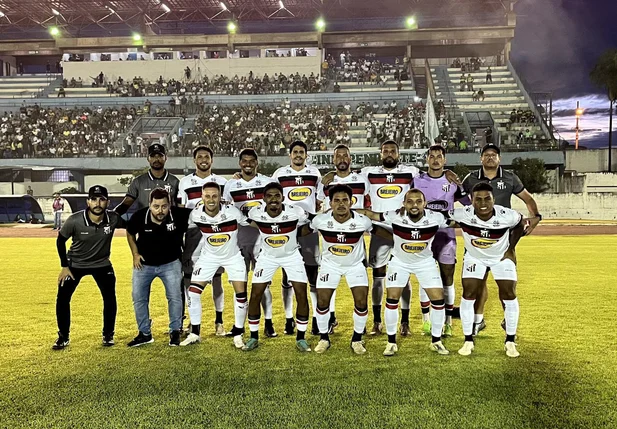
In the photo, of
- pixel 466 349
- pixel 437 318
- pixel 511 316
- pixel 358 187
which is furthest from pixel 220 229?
pixel 511 316

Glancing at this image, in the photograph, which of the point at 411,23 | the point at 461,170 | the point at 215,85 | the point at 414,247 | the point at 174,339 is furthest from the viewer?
the point at 411,23

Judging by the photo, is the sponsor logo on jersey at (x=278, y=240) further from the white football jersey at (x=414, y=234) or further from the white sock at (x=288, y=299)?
the white football jersey at (x=414, y=234)

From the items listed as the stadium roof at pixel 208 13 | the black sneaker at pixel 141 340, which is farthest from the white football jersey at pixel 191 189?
the stadium roof at pixel 208 13

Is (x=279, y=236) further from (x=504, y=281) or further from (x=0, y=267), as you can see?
(x=0, y=267)

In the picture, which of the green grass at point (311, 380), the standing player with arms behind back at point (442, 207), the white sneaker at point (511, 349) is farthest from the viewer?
the standing player with arms behind back at point (442, 207)

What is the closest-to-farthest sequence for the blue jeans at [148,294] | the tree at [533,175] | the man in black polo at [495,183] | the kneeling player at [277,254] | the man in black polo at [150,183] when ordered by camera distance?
the kneeling player at [277,254] → the blue jeans at [148,294] → the man in black polo at [495,183] → the man in black polo at [150,183] → the tree at [533,175]

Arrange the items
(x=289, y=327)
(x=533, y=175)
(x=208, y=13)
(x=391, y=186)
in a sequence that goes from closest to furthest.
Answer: (x=289, y=327) → (x=391, y=186) → (x=533, y=175) → (x=208, y=13)

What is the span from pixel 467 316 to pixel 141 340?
4065mm

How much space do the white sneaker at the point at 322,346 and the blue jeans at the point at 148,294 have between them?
72.0 inches

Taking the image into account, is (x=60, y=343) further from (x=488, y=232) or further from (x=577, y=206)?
(x=577, y=206)

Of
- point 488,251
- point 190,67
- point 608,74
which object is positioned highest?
point 190,67

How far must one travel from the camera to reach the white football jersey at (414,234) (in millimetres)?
6160

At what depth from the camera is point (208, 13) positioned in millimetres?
52094

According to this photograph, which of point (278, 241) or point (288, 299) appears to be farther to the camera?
point (288, 299)
